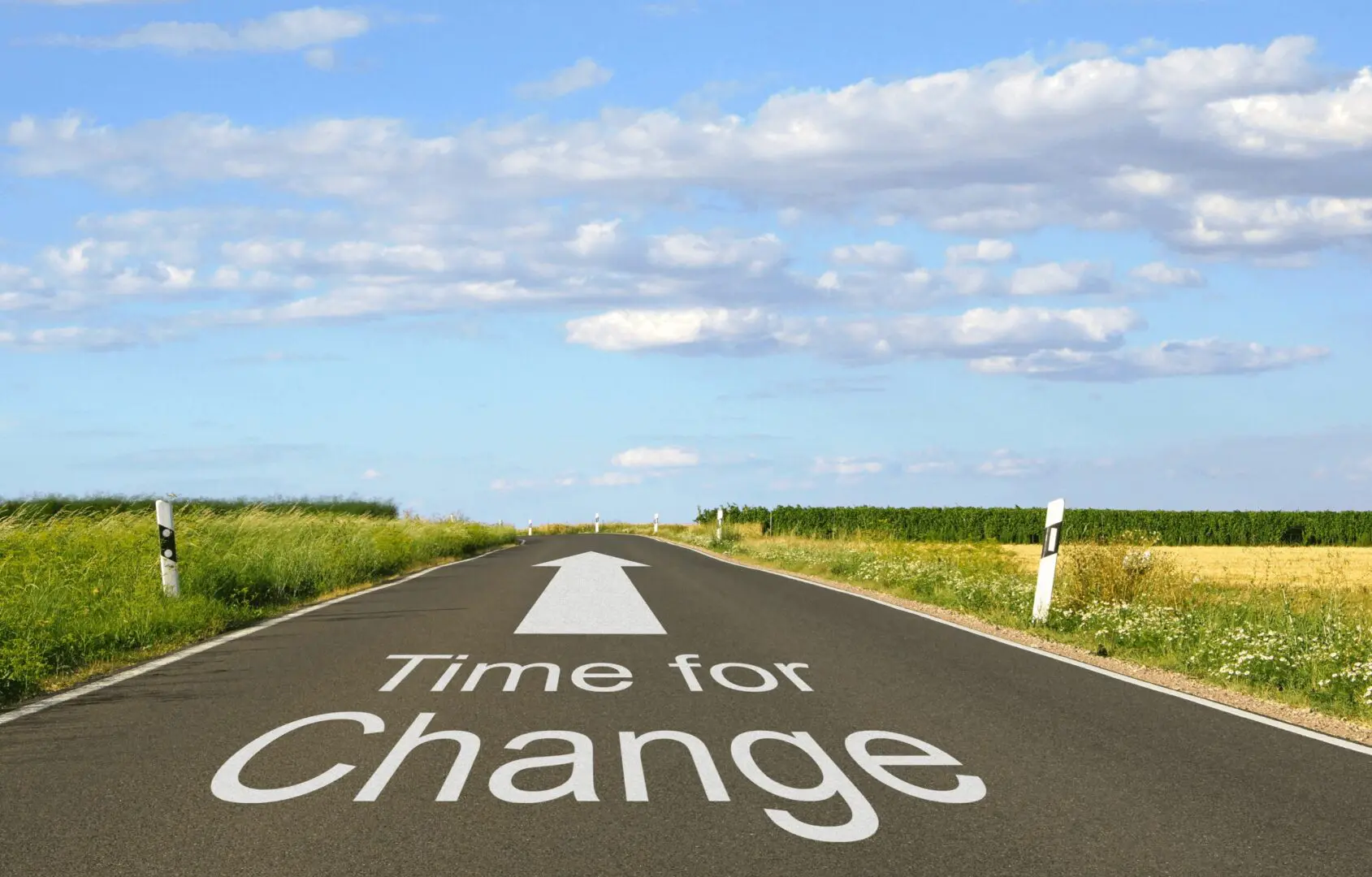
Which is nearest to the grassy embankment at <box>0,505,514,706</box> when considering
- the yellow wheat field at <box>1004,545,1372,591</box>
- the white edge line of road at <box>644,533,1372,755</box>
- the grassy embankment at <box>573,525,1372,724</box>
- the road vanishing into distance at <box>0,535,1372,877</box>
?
the road vanishing into distance at <box>0,535,1372,877</box>

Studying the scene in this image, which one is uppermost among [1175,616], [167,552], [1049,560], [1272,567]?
[1049,560]

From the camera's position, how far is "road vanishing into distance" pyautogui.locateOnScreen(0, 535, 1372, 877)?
200 inches

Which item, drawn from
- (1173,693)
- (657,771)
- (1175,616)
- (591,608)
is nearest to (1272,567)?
(1175,616)

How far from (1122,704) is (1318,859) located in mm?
3944

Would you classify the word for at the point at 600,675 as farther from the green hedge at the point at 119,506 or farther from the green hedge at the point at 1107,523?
the green hedge at the point at 1107,523

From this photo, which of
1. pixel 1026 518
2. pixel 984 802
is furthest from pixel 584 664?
pixel 1026 518

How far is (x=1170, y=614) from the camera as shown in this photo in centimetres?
1417

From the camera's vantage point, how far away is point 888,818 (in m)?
5.61

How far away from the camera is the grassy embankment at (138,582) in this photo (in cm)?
1105

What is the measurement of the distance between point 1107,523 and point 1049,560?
61293 millimetres

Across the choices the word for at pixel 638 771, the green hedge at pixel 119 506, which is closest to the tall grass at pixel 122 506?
the green hedge at pixel 119 506

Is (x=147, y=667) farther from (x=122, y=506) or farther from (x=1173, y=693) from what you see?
(x=122, y=506)

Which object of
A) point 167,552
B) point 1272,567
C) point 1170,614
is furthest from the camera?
point 1272,567

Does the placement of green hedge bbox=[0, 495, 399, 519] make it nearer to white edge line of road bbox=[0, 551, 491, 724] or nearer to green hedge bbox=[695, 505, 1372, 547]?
white edge line of road bbox=[0, 551, 491, 724]
